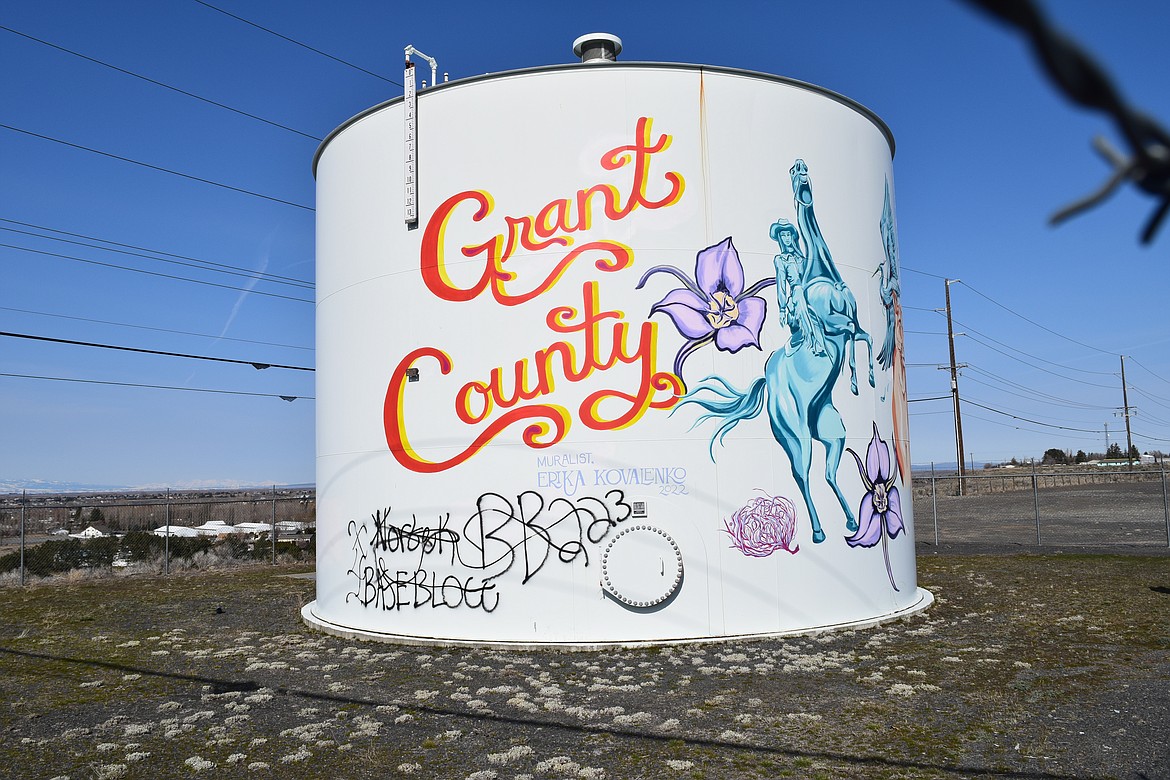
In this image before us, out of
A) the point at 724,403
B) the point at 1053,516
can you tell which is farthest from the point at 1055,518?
the point at 724,403

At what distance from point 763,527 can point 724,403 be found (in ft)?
5.53

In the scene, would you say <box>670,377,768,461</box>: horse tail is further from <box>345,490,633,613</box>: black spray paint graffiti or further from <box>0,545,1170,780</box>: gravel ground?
<box>0,545,1170,780</box>: gravel ground

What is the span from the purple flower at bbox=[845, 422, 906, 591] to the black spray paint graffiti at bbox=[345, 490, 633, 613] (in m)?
3.61

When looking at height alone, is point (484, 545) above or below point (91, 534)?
above

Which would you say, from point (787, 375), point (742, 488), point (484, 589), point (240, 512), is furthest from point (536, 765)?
point (240, 512)

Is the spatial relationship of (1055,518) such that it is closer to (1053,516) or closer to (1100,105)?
(1053,516)

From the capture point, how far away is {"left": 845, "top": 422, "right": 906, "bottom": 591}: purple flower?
1209 cm

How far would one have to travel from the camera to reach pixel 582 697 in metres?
8.54

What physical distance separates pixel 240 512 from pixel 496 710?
68300 millimetres

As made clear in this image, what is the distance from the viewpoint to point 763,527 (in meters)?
11.1

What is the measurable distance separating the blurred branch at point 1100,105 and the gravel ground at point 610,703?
226 inches

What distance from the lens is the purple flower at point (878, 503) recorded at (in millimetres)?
12094

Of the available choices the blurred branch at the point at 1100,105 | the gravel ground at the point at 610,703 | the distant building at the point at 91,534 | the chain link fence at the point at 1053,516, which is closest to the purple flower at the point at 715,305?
the gravel ground at the point at 610,703

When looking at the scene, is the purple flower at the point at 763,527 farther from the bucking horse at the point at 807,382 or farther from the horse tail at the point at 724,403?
the horse tail at the point at 724,403
